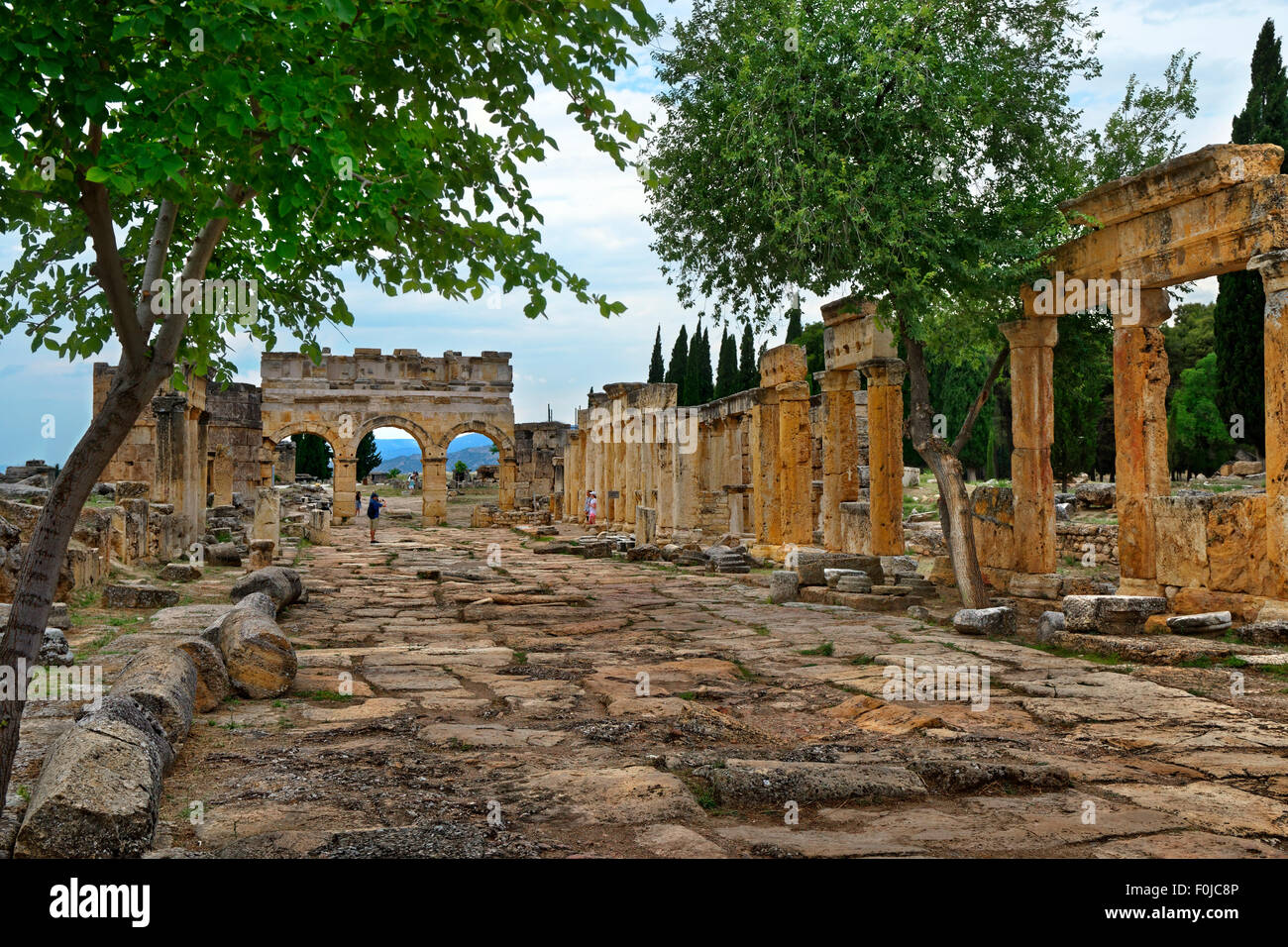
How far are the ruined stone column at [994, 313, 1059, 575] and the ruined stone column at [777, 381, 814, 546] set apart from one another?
556 centimetres

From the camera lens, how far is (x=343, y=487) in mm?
34906

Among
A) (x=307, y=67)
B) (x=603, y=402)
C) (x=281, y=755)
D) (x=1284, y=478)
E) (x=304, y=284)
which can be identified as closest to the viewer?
(x=307, y=67)

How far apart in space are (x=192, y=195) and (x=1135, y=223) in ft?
31.2

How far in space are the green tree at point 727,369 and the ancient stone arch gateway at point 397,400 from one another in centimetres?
1023

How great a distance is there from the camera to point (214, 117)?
3.90 m

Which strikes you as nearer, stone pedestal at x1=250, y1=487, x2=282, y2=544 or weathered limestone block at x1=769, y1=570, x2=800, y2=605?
weathered limestone block at x1=769, y1=570, x2=800, y2=605

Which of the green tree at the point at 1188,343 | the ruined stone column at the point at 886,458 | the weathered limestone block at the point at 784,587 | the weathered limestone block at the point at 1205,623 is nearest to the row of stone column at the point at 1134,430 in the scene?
the weathered limestone block at the point at 1205,623

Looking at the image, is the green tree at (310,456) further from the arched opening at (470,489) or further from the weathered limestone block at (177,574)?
the weathered limestone block at (177,574)

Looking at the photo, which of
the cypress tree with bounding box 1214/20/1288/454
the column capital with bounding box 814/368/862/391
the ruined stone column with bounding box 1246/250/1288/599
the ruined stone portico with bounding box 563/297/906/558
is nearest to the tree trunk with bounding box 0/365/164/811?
the ruined stone column with bounding box 1246/250/1288/599

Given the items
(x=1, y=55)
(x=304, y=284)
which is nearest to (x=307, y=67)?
(x=1, y=55)

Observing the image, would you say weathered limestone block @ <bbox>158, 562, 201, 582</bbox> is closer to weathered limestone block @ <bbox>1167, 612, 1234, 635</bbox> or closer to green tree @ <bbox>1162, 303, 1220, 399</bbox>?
weathered limestone block @ <bbox>1167, 612, 1234, 635</bbox>

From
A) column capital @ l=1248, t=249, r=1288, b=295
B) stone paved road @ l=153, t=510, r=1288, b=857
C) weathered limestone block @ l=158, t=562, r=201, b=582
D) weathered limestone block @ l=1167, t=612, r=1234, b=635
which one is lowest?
stone paved road @ l=153, t=510, r=1288, b=857

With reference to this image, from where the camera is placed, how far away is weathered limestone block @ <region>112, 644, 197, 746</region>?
16.3 ft
